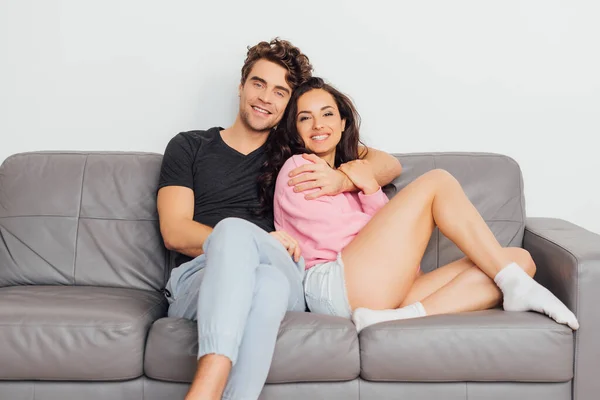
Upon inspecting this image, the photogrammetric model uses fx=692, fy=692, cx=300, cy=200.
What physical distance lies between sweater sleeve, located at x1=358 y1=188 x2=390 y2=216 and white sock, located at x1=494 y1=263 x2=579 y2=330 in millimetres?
479

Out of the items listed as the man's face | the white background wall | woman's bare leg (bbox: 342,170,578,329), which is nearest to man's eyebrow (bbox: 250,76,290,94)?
the man's face

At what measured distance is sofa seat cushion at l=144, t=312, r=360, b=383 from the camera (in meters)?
1.91

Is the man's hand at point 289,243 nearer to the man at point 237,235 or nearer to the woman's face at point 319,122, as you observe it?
the man at point 237,235

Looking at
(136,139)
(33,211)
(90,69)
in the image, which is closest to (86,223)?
(33,211)

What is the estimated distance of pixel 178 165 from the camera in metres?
2.47

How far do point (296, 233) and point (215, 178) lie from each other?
1.26 feet

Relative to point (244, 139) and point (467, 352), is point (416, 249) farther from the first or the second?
point (244, 139)

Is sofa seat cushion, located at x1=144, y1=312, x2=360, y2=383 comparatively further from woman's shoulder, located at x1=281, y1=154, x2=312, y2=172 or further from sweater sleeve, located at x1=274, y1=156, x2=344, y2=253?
woman's shoulder, located at x1=281, y1=154, x2=312, y2=172

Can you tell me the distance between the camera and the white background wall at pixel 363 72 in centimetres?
292

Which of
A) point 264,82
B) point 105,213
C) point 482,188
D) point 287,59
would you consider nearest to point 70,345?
point 105,213

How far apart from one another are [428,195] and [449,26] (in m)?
1.07

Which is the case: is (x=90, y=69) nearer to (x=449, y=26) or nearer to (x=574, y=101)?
(x=449, y=26)

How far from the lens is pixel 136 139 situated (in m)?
3.01

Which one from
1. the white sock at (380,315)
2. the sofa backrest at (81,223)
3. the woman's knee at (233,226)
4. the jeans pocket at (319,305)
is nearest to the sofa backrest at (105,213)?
the sofa backrest at (81,223)
